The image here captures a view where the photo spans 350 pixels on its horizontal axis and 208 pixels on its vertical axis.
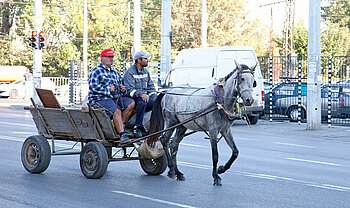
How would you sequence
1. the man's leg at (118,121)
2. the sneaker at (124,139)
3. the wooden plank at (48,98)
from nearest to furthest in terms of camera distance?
1. the sneaker at (124,139)
2. the man's leg at (118,121)
3. the wooden plank at (48,98)

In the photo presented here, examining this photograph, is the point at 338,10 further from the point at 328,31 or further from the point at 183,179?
the point at 183,179

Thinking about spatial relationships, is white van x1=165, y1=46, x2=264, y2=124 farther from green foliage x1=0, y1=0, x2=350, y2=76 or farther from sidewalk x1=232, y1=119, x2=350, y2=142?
green foliage x1=0, y1=0, x2=350, y2=76

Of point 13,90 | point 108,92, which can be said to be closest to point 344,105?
point 108,92

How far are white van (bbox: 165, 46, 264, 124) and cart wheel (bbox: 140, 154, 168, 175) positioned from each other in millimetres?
10808

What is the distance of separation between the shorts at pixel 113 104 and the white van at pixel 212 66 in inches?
429

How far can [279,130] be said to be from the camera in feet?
71.6

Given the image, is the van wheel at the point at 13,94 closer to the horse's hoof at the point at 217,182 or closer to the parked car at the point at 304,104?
the parked car at the point at 304,104

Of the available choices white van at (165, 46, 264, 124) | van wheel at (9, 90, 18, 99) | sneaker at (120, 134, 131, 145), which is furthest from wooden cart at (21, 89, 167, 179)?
van wheel at (9, 90, 18, 99)

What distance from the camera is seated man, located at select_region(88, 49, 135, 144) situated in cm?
1058

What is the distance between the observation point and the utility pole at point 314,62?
21.3 metres

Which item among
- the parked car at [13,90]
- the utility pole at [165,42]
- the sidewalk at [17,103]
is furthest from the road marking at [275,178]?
the parked car at [13,90]

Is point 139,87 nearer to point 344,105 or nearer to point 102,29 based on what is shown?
point 344,105

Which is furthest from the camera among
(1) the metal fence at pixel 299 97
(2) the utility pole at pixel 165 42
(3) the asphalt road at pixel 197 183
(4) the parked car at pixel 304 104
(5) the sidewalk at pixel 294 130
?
(2) the utility pole at pixel 165 42

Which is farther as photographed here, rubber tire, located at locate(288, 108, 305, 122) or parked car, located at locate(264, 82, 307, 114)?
parked car, located at locate(264, 82, 307, 114)
